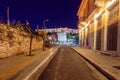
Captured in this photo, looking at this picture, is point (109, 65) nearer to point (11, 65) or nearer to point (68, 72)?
point (68, 72)

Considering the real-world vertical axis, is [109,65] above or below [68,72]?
above

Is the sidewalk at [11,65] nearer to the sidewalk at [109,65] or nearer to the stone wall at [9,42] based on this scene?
the stone wall at [9,42]

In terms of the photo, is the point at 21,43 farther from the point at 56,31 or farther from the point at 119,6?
the point at 56,31

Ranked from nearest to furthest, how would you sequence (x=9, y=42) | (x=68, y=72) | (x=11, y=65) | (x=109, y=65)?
(x=68, y=72) < (x=11, y=65) < (x=109, y=65) < (x=9, y=42)

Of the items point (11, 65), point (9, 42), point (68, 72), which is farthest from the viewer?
point (9, 42)

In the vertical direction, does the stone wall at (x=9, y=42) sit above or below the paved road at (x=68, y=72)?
above

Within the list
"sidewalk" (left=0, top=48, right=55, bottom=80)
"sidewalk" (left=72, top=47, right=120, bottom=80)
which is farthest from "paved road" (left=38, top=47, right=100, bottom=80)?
"sidewalk" (left=0, top=48, right=55, bottom=80)

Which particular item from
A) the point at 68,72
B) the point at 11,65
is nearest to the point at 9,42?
the point at 11,65

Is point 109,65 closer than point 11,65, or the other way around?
point 11,65

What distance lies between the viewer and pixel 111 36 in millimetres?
27750

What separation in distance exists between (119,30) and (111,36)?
16.8 feet

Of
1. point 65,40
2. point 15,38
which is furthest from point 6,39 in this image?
point 65,40

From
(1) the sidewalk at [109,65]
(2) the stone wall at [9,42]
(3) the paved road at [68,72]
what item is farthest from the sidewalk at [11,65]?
(1) the sidewalk at [109,65]

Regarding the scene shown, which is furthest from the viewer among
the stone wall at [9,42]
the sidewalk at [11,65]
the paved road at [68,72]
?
the stone wall at [9,42]
